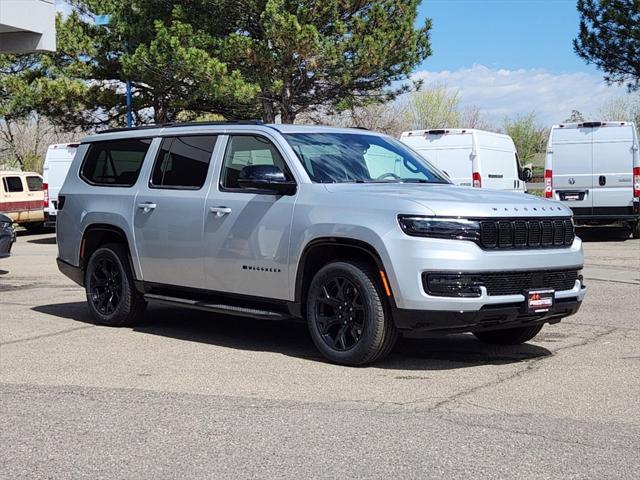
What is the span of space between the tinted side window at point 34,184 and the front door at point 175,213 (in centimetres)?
1938

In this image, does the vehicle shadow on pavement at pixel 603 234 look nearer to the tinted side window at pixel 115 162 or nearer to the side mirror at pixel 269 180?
the tinted side window at pixel 115 162

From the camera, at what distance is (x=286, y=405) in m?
6.03

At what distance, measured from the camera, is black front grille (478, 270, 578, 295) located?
6.92m

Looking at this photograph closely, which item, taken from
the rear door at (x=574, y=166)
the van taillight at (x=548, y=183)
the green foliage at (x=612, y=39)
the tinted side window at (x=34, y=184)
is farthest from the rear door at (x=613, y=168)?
the tinted side window at (x=34, y=184)

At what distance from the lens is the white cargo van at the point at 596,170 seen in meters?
20.4

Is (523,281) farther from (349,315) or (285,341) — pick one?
(285,341)

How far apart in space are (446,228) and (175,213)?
288 cm

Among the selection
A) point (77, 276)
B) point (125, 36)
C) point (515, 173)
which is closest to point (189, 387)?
point (77, 276)

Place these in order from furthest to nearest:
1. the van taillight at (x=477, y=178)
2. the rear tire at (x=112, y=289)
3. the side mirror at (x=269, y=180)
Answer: the van taillight at (x=477, y=178), the rear tire at (x=112, y=289), the side mirror at (x=269, y=180)

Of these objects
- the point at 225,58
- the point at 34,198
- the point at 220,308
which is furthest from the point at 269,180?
the point at 225,58

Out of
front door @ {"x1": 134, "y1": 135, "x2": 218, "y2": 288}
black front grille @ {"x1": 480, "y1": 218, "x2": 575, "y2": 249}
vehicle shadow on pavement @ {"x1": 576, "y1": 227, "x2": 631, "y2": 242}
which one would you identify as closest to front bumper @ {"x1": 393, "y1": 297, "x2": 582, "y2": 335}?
black front grille @ {"x1": 480, "y1": 218, "x2": 575, "y2": 249}

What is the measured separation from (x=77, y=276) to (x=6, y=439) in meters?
4.68

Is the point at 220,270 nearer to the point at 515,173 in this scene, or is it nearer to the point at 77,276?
the point at 77,276

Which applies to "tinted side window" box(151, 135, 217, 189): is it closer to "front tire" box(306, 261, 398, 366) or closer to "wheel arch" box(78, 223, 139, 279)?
"wheel arch" box(78, 223, 139, 279)
